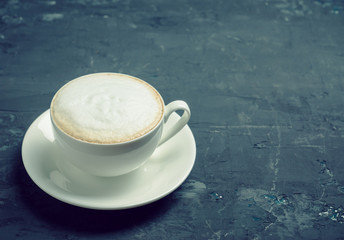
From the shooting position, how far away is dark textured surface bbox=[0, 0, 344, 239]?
2.74 ft

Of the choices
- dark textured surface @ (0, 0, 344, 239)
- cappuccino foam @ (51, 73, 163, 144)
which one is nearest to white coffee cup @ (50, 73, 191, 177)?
cappuccino foam @ (51, 73, 163, 144)

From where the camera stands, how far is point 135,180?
86 cm

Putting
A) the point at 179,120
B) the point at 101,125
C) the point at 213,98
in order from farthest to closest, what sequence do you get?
the point at 213,98, the point at 179,120, the point at 101,125

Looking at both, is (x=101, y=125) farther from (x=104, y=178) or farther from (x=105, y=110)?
(x=104, y=178)

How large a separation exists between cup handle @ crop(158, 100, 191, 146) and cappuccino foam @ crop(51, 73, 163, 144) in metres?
0.02

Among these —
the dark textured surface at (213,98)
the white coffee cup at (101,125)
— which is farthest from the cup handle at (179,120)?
the dark textured surface at (213,98)

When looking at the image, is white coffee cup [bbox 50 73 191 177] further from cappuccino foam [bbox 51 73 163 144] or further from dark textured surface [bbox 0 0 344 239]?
dark textured surface [bbox 0 0 344 239]

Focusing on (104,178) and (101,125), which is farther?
(104,178)

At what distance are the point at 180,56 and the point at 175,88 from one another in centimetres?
13

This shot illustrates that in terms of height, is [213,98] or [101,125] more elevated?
[101,125]

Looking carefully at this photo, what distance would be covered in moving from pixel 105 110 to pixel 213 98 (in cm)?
41

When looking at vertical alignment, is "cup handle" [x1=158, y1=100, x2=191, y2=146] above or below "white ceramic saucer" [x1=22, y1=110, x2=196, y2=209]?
above

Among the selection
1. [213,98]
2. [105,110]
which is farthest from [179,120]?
[213,98]

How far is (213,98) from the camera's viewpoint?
1116 mm
